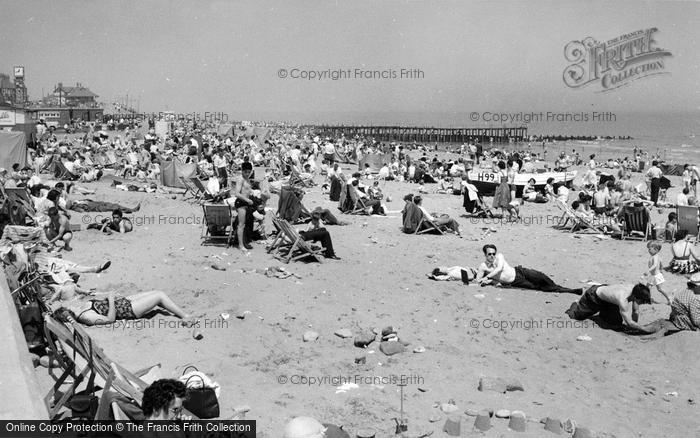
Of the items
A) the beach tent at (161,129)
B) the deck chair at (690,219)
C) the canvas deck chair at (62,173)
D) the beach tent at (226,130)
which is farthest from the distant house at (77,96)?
the deck chair at (690,219)

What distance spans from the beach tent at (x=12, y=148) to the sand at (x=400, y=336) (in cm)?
1017

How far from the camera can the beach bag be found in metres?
4.77

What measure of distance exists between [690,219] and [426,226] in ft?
16.6

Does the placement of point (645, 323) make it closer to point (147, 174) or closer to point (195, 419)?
point (195, 419)

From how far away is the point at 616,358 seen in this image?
671 cm

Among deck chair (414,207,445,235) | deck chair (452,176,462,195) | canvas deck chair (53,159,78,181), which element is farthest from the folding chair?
canvas deck chair (53,159,78,181)

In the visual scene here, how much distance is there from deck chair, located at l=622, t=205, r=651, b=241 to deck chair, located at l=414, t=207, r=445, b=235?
3708mm

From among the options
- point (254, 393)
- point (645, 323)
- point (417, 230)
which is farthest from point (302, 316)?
point (417, 230)

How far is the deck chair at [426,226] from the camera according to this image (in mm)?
12734

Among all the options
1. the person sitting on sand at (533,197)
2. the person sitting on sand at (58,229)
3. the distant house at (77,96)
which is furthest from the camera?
the distant house at (77,96)

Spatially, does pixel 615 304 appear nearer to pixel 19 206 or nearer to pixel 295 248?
pixel 295 248

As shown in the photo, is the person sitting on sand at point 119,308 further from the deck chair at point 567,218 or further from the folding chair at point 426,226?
the deck chair at point 567,218

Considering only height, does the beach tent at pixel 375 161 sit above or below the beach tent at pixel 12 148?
below

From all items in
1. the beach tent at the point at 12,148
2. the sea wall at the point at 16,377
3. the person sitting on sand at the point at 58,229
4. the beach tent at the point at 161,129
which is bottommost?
the sea wall at the point at 16,377
